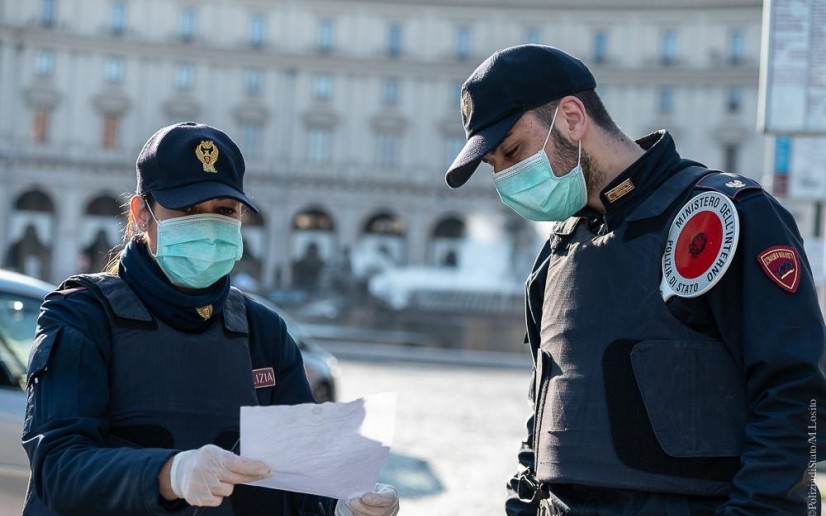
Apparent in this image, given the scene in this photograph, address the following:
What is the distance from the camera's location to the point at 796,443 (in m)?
2.10

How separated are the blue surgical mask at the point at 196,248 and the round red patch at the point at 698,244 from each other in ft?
3.86

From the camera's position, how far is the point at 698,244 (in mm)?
2299

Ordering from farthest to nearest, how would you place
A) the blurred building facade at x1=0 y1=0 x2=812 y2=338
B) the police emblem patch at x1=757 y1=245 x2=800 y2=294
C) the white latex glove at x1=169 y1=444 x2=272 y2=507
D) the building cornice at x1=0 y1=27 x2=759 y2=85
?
the building cornice at x1=0 y1=27 x2=759 y2=85
the blurred building facade at x1=0 y1=0 x2=812 y2=338
the police emblem patch at x1=757 y1=245 x2=800 y2=294
the white latex glove at x1=169 y1=444 x2=272 y2=507

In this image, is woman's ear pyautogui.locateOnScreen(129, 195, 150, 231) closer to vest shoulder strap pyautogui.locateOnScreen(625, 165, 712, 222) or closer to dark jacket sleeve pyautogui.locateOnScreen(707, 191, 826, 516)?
vest shoulder strap pyautogui.locateOnScreen(625, 165, 712, 222)

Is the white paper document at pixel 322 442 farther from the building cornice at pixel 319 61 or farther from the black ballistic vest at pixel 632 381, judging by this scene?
the building cornice at pixel 319 61

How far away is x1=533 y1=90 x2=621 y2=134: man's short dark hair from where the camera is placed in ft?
8.39

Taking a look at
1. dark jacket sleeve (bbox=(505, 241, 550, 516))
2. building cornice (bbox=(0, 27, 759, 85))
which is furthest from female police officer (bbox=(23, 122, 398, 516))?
Result: building cornice (bbox=(0, 27, 759, 85))

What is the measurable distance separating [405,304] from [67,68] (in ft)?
115

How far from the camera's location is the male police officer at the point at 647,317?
2.14 m

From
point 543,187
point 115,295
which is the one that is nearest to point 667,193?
point 543,187

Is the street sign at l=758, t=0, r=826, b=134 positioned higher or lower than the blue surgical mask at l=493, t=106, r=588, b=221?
higher

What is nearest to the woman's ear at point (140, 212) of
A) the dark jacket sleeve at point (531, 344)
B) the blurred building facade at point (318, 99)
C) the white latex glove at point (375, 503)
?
the white latex glove at point (375, 503)

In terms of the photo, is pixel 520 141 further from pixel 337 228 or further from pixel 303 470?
pixel 337 228

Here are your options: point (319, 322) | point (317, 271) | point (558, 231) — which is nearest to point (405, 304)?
point (319, 322)
